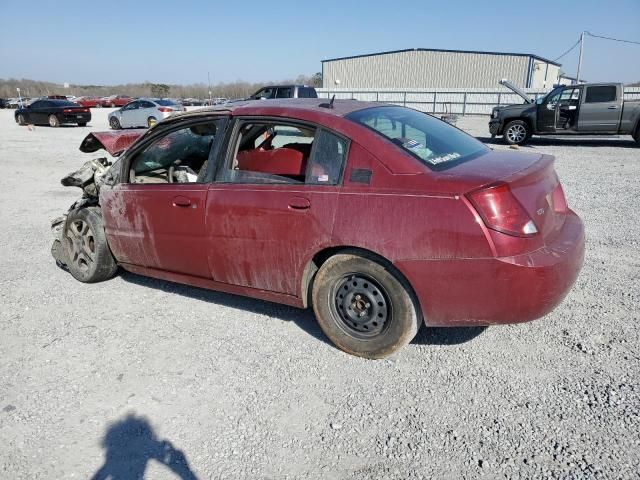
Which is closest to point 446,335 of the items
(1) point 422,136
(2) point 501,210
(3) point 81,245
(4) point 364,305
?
(4) point 364,305

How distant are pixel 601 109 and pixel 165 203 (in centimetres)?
1393

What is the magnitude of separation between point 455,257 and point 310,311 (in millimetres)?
1580

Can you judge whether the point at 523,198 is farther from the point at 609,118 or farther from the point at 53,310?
the point at 609,118

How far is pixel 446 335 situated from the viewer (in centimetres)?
339

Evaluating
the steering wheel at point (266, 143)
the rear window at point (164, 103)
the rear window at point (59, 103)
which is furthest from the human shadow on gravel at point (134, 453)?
the rear window at point (59, 103)

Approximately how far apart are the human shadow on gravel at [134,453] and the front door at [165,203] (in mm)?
1321

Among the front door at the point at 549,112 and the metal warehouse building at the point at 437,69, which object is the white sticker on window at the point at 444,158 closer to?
the front door at the point at 549,112

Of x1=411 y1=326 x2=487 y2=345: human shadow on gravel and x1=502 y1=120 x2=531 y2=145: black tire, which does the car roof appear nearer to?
x1=411 y1=326 x2=487 y2=345: human shadow on gravel

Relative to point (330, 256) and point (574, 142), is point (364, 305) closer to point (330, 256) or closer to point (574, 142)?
point (330, 256)

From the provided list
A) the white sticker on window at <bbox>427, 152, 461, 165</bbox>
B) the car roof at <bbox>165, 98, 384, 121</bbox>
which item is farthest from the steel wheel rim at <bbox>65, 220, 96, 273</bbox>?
the white sticker on window at <bbox>427, 152, 461, 165</bbox>

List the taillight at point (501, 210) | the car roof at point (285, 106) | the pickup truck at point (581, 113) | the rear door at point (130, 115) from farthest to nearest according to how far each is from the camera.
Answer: the rear door at point (130, 115) → the pickup truck at point (581, 113) → the car roof at point (285, 106) → the taillight at point (501, 210)

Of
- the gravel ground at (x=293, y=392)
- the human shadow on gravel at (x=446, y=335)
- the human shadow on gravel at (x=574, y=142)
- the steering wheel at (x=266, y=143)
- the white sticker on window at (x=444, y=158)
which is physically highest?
the steering wheel at (x=266, y=143)

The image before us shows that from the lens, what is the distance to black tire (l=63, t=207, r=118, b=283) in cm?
438

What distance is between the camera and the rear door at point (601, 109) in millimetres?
13445
